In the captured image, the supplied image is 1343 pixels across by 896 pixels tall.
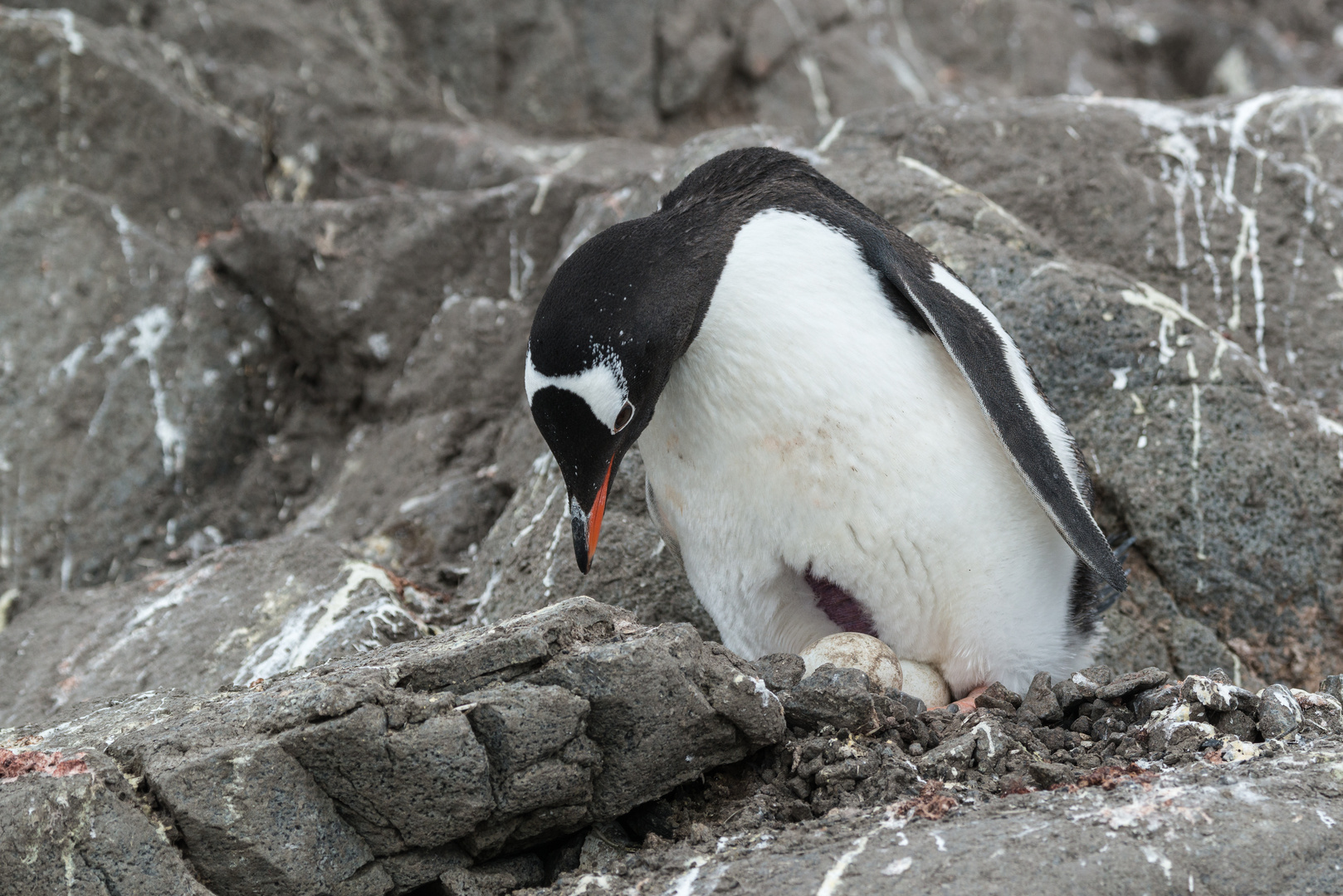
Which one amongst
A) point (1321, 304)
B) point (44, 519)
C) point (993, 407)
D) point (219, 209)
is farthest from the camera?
point (219, 209)

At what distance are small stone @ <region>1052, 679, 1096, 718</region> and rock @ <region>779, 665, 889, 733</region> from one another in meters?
0.43

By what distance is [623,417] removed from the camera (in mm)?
2586

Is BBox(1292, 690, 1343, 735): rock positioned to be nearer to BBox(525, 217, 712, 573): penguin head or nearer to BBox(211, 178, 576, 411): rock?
BBox(525, 217, 712, 573): penguin head

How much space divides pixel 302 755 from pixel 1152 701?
63.7 inches

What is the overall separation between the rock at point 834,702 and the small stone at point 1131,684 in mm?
506

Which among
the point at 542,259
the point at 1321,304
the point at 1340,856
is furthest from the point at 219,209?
the point at 1340,856

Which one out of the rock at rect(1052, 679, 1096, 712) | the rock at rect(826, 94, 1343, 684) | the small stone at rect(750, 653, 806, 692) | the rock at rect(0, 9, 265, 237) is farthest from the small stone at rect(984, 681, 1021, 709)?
the rock at rect(0, 9, 265, 237)

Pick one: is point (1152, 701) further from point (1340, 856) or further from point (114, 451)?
point (114, 451)

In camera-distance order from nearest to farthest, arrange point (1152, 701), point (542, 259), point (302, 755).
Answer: point (302, 755) → point (1152, 701) → point (542, 259)

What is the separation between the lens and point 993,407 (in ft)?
9.03

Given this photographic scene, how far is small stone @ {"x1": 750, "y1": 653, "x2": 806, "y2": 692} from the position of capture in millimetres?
2355

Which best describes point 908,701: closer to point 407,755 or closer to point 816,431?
point 816,431

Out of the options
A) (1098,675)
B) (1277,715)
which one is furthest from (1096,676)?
(1277,715)

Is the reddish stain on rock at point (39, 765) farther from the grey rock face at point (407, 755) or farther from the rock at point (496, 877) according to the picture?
the rock at point (496, 877)
